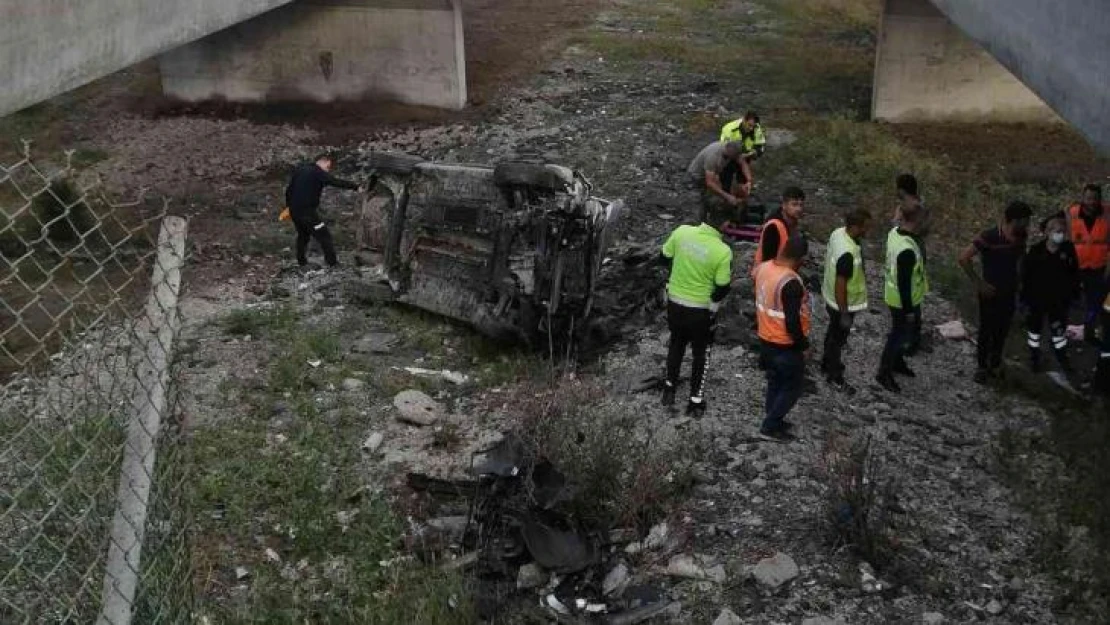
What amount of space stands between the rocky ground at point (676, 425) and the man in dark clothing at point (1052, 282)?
62 cm

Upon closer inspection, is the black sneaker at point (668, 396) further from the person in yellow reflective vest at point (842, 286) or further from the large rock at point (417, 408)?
the large rock at point (417, 408)

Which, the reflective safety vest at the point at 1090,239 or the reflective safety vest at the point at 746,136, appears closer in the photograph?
the reflective safety vest at the point at 1090,239

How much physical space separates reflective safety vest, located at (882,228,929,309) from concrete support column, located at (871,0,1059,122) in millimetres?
7829

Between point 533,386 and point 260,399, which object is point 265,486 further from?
point 533,386

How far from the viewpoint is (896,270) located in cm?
659

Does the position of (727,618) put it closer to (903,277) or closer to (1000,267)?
(903,277)

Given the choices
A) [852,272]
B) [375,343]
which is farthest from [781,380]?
[375,343]

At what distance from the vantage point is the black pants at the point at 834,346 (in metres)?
6.79

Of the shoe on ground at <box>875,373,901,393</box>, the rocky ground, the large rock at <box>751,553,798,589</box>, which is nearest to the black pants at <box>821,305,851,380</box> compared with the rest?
the rocky ground

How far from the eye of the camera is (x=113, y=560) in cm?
218

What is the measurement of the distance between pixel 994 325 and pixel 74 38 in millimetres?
7726

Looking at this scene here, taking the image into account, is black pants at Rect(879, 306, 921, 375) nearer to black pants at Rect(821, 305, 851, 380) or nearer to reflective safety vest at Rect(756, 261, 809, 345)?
black pants at Rect(821, 305, 851, 380)

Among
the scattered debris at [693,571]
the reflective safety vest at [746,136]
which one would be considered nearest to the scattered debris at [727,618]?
the scattered debris at [693,571]

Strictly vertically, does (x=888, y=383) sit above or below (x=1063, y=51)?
below
